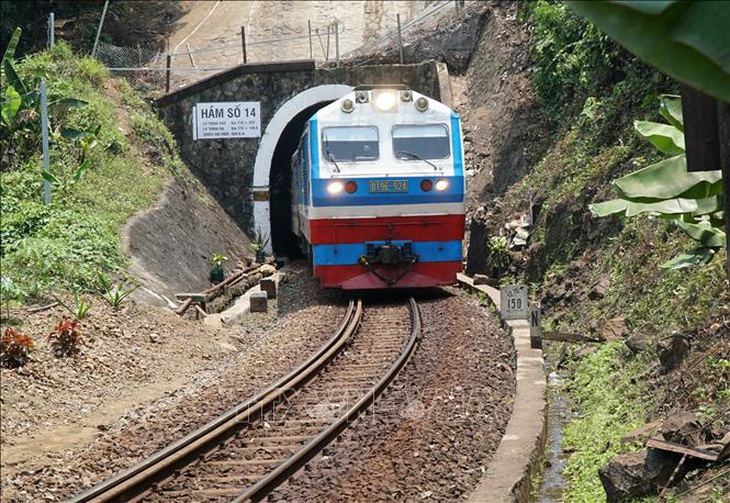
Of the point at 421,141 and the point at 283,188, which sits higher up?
the point at 421,141

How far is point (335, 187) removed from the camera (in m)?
15.2

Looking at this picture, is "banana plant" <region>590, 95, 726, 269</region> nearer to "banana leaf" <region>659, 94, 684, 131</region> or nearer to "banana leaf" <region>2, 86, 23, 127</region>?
"banana leaf" <region>659, 94, 684, 131</region>

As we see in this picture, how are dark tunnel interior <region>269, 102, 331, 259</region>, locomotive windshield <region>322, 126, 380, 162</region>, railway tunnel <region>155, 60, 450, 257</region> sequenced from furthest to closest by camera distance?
dark tunnel interior <region>269, 102, 331, 259</region> → railway tunnel <region>155, 60, 450, 257</region> → locomotive windshield <region>322, 126, 380, 162</region>

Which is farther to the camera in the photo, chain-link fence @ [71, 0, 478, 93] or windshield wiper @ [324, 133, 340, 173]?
chain-link fence @ [71, 0, 478, 93]

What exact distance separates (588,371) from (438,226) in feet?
19.5

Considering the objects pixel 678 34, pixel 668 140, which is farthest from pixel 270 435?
pixel 678 34

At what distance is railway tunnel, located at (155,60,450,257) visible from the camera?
85.4 ft

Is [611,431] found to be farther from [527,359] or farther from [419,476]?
[527,359]

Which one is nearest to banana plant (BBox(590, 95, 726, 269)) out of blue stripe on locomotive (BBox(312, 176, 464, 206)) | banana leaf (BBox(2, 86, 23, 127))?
blue stripe on locomotive (BBox(312, 176, 464, 206))

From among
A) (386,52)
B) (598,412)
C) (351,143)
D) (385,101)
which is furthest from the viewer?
(386,52)

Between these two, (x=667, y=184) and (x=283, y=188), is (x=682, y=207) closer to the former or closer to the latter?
(x=667, y=184)

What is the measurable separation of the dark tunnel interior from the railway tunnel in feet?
4.96

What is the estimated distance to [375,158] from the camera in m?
15.8

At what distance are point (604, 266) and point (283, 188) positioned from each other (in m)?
17.3
